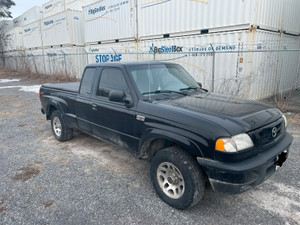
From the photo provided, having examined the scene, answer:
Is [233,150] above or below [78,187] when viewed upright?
above

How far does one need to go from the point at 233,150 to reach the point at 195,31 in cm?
713

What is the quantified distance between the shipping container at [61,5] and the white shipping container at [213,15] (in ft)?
36.9

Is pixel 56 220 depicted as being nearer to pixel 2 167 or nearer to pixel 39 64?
pixel 2 167

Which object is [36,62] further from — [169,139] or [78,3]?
[169,139]

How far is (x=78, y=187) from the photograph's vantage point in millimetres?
3387

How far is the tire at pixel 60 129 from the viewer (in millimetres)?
5029

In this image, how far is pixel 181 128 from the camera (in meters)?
2.63

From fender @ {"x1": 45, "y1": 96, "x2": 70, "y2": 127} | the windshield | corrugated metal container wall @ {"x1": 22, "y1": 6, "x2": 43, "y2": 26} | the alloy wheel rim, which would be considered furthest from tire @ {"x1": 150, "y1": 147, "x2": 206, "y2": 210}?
corrugated metal container wall @ {"x1": 22, "y1": 6, "x2": 43, "y2": 26}

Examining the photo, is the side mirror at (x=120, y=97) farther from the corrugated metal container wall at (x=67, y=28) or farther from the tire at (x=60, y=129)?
the corrugated metal container wall at (x=67, y=28)

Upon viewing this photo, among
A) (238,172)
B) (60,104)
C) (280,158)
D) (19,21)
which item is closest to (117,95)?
(238,172)

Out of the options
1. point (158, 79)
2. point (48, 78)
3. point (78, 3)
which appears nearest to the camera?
point (158, 79)

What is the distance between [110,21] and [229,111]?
37.7ft

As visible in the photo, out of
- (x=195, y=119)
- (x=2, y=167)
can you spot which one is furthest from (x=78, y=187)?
(x=195, y=119)

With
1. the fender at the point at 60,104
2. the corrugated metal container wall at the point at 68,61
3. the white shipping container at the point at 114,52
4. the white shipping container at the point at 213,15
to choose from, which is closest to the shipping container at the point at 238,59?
the white shipping container at the point at 213,15
